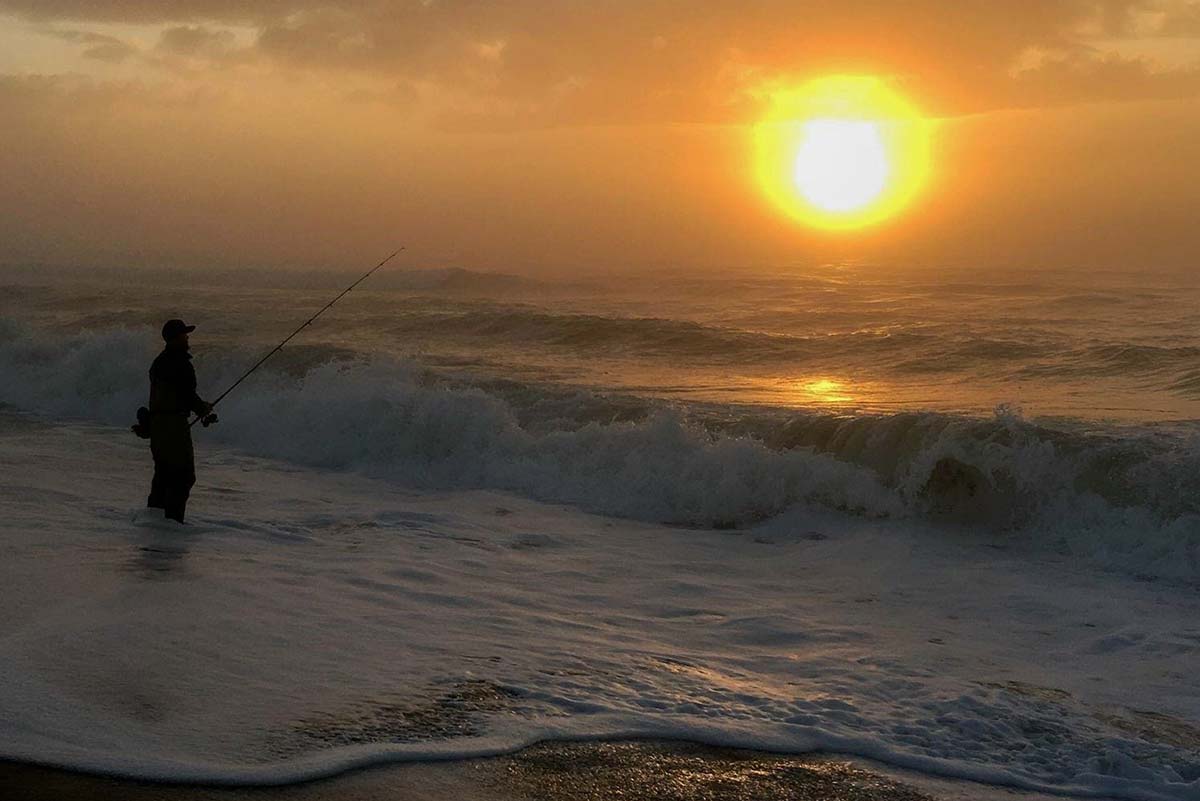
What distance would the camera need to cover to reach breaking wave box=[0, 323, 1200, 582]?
10305 mm

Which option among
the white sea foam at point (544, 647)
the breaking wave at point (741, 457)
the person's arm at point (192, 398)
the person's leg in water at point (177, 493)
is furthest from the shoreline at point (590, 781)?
the breaking wave at point (741, 457)

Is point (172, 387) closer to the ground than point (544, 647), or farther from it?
farther from it

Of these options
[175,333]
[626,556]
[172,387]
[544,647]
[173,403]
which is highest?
[175,333]

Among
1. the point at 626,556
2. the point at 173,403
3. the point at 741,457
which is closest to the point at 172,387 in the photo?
the point at 173,403

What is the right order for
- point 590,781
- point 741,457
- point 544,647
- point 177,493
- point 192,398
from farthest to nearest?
point 741,457, point 177,493, point 192,398, point 544,647, point 590,781

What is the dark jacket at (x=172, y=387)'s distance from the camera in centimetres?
821

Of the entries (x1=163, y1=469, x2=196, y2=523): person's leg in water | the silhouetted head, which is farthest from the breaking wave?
the silhouetted head

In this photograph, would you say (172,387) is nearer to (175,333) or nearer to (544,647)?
(175,333)

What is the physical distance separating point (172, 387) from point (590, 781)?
15.8ft

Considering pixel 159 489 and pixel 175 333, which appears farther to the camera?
pixel 159 489

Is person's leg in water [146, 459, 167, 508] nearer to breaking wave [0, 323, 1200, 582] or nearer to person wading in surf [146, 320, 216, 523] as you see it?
person wading in surf [146, 320, 216, 523]

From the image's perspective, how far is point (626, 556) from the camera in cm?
928

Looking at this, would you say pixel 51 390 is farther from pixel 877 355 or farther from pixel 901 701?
pixel 901 701

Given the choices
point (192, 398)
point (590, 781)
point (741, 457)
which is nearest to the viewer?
point (590, 781)
